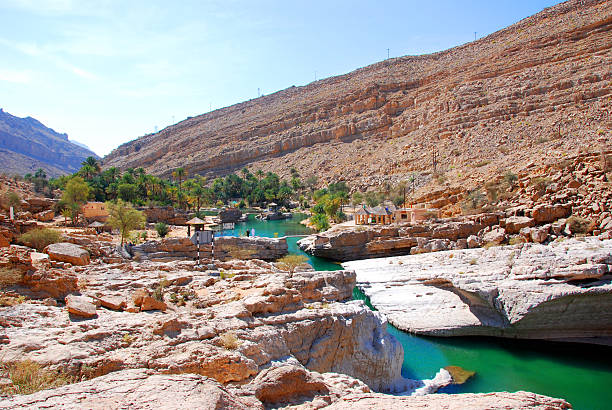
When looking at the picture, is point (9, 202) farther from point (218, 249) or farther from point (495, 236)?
point (495, 236)

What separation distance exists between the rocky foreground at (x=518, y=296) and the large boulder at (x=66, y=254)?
11.5m

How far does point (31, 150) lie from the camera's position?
140 m

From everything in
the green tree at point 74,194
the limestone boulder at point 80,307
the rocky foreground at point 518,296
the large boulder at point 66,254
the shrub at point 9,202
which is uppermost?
the green tree at point 74,194

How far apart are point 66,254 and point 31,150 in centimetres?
16158

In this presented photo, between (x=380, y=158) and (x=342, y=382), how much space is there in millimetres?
62166

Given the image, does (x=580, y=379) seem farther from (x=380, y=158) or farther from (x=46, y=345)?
(x=380, y=158)

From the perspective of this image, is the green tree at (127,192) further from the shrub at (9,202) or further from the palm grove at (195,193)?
the shrub at (9,202)

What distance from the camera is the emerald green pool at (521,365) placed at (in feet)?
36.3

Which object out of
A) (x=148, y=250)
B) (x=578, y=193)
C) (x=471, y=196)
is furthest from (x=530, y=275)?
(x=148, y=250)

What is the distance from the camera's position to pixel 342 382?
19.5 feet

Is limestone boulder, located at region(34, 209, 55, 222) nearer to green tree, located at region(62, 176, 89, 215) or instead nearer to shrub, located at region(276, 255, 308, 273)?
green tree, located at region(62, 176, 89, 215)

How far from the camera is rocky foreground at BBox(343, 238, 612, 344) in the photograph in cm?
1271

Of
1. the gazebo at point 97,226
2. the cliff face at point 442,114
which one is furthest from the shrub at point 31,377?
the cliff face at point 442,114

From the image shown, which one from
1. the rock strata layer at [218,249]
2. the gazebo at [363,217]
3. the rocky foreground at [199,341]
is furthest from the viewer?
the gazebo at [363,217]
